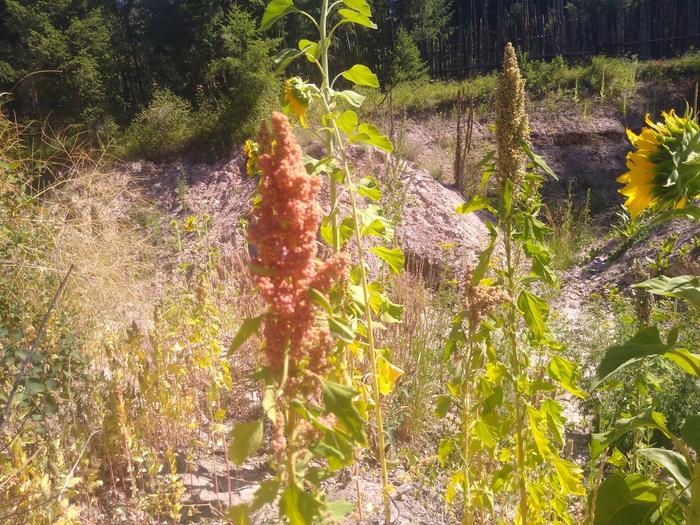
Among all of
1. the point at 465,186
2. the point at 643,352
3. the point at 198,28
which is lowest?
the point at 465,186

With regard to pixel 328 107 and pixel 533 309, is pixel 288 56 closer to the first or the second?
pixel 328 107

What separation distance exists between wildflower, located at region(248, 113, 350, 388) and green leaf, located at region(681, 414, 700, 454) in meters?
0.69

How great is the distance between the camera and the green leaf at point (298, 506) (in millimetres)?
729

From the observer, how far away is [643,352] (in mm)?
1021

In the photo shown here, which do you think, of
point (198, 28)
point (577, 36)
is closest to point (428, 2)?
point (577, 36)

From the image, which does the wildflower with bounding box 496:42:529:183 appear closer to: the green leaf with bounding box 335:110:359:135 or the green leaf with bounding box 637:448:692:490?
the green leaf with bounding box 335:110:359:135

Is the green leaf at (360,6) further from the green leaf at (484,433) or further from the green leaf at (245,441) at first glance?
the green leaf at (484,433)

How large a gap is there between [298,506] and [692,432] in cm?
71

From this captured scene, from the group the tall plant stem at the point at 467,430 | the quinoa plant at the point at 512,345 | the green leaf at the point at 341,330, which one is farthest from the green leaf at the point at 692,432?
the green leaf at the point at 341,330

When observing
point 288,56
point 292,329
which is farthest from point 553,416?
point 288,56

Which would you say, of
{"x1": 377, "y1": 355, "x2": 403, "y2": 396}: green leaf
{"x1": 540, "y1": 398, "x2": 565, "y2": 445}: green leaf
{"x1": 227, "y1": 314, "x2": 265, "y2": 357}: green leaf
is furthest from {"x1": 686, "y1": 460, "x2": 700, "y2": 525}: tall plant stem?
{"x1": 227, "y1": 314, "x2": 265, "y2": 357}: green leaf

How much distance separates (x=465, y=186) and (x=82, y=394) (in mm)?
6559

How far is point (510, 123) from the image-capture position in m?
1.39

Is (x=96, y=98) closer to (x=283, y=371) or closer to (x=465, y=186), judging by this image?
(x=465, y=186)
